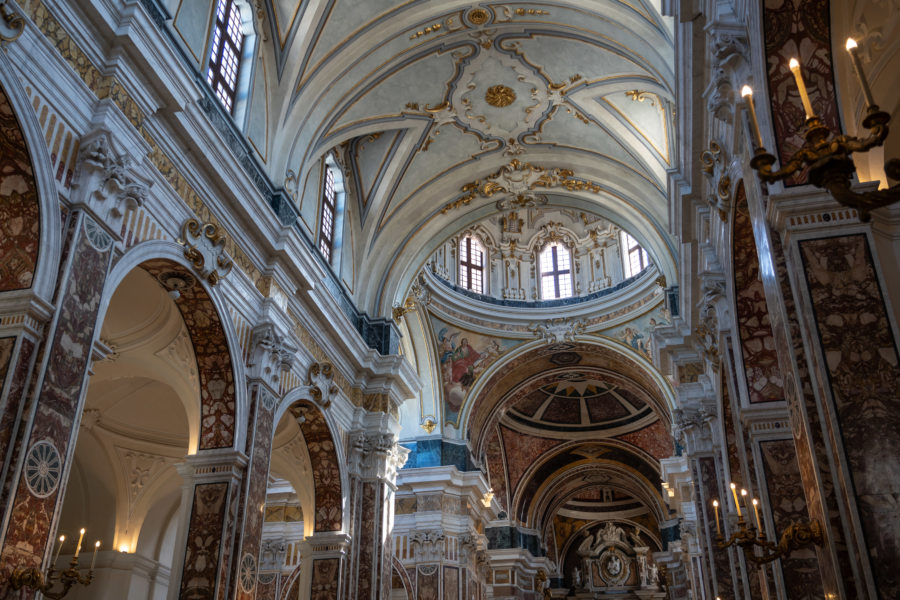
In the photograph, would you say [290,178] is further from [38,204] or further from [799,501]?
[799,501]

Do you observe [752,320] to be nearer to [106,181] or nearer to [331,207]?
Result: [106,181]

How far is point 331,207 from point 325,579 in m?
6.87

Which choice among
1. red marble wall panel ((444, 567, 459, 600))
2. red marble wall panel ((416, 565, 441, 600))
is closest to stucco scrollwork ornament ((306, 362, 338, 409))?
red marble wall panel ((416, 565, 441, 600))

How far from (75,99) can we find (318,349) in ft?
22.4

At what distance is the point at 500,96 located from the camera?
51.9 ft

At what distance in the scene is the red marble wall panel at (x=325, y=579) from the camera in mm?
13562

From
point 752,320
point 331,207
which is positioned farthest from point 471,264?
point 752,320

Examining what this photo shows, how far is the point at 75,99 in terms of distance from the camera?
793 cm

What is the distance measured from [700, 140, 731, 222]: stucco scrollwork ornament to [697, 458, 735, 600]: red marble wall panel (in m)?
5.33

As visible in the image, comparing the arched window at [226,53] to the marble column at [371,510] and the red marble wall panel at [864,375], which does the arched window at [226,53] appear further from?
the red marble wall panel at [864,375]

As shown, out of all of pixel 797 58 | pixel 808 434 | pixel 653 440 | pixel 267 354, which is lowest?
pixel 808 434

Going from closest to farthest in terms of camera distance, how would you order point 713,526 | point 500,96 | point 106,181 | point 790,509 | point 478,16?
point 790,509 → point 106,181 → point 713,526 → point 478,16 → point 500,96

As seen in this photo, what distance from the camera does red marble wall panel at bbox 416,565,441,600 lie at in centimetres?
2009

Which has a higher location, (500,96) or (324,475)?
(500,96)
